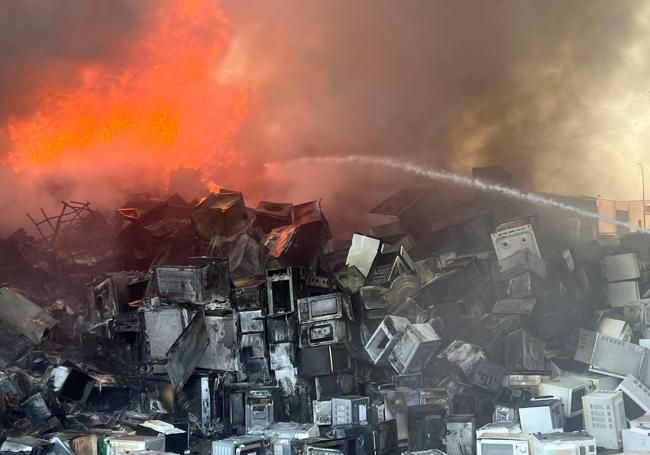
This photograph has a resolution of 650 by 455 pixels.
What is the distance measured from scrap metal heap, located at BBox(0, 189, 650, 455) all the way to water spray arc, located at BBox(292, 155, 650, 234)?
7.86ft

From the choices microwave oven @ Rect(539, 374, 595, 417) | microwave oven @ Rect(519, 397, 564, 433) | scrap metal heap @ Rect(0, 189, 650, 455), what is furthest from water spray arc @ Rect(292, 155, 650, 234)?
microwave oven @ Rect(519, 397, 564, 433)

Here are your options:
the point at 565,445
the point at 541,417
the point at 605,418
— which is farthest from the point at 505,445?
the point at 605,418

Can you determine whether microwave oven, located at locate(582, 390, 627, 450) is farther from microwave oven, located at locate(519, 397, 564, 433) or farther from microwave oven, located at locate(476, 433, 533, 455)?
microwave oven, located at locate(476, 433, 533, 455)

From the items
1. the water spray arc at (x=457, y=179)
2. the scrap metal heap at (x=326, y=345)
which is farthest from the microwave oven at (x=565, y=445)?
the water spray arc at (x=457, y=179)

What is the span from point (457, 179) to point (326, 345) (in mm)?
9685

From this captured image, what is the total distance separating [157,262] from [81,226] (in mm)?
2780

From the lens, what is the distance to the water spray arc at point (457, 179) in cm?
1702

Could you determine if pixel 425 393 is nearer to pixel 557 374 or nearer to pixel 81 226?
pixel 557 374

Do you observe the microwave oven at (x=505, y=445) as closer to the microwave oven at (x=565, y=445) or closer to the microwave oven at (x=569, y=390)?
the microwave oven at (x=565, y=445)

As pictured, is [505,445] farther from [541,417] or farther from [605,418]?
[605,418]

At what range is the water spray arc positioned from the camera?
17016mm

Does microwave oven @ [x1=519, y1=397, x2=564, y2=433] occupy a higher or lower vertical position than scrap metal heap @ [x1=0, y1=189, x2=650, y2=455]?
lower

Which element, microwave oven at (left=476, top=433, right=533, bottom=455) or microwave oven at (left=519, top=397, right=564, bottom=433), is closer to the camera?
microwave oven at (left=476, top=433, right=533, bottom=455)

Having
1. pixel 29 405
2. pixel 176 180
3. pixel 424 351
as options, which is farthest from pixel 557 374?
pixel 176 180
